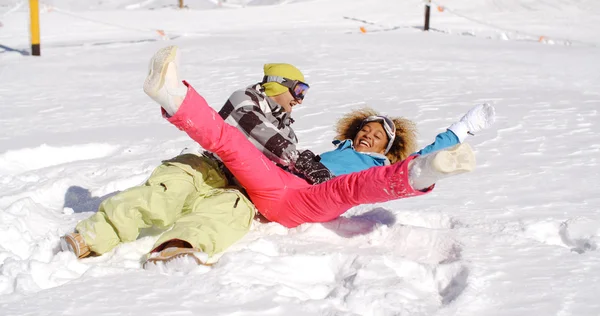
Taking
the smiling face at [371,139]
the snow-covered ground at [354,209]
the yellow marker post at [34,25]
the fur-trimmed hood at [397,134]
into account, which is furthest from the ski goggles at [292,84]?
the yellow marker post at [34,25]

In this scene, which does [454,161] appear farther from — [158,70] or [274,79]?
[274,79]

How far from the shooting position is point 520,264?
2.75 metres

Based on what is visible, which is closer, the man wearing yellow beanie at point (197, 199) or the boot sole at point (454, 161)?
the boot sole at point (454, 161)

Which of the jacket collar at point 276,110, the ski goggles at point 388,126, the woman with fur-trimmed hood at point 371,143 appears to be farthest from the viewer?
the ski goggles at point 388,126

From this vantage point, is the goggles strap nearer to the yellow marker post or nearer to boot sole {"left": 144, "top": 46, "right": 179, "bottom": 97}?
boot sole {"left": 144, "top": 46, "right": 179, "bottom": 97}

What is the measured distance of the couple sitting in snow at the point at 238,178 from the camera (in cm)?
277

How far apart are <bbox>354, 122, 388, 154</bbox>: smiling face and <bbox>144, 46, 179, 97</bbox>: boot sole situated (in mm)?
1338

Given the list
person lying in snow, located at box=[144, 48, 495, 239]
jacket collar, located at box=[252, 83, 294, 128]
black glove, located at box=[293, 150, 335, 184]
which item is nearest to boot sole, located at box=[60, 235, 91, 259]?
person lying in snow, located at box=[144, 48, 495, 239]

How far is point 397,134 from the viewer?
4.07m

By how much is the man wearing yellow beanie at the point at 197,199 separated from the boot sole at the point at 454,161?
0.90 metres

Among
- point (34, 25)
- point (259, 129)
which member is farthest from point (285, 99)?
point (34, 25)

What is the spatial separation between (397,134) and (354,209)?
0.64m

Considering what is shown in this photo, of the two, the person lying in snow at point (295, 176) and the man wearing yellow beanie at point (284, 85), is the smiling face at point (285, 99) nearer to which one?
the man wearing yellow beanie at point (284, 85)

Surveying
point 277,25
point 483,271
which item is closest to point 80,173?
point 483,271
